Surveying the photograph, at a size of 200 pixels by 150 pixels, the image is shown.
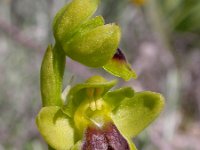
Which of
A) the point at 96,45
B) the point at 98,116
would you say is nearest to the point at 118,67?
the point at 96,45

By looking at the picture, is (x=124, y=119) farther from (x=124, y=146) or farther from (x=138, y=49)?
(x=138, y=49)

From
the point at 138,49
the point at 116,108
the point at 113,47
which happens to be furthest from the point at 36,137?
the point at 113,47

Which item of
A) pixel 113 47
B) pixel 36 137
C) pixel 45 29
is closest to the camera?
pixel 113 47

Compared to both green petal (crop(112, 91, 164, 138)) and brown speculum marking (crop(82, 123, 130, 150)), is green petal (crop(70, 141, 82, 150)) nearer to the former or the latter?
brown speculum marking (crop(82, 123, 130, 150))

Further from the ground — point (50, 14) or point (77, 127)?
point (77, 127)

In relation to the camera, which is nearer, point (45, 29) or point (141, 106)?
point (141, 106)

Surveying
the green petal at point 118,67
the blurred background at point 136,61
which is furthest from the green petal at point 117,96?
the blurred background at point 136,61

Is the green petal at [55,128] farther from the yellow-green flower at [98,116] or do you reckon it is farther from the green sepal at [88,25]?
the green sepal at [88,25]

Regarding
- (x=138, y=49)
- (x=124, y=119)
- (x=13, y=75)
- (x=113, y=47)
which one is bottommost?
(x=138, y=49)
